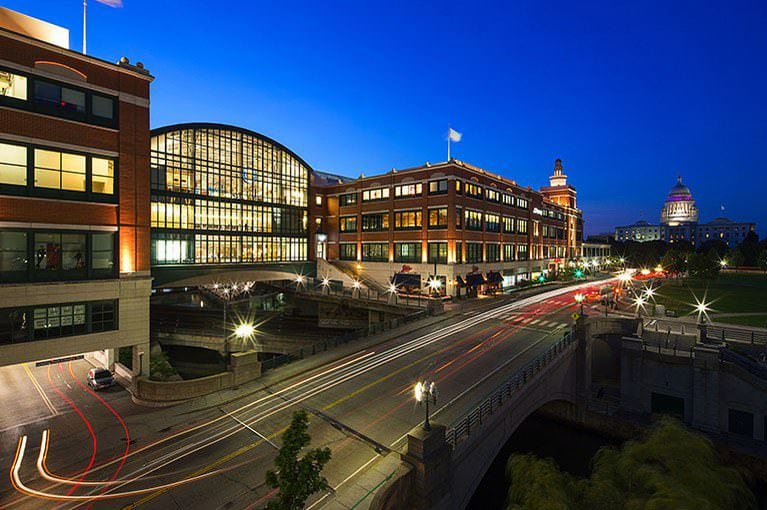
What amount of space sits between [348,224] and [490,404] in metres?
50.4

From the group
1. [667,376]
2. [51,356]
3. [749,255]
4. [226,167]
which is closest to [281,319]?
[226,167]

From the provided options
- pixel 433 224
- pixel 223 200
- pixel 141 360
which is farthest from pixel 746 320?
pixel 223 200

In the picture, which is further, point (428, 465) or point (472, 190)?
point (472, 190)

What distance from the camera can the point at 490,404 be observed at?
16.2 m

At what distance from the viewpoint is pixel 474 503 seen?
19.1 metres

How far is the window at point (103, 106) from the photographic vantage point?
21.9m

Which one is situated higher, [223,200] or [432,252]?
[223,200]

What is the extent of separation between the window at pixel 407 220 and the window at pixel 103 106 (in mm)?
38799

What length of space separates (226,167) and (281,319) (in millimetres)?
24066

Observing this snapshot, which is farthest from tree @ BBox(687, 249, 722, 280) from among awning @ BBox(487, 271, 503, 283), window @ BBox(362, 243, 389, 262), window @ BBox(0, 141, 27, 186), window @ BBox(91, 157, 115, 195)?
window @ BBox(0, 141, 27, 186)

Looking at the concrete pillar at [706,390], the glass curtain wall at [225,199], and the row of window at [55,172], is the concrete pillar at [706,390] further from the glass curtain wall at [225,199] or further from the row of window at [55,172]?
the glass curtain wall at [225,199]

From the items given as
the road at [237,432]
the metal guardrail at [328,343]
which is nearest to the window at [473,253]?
the metal guardrail at [328,343]

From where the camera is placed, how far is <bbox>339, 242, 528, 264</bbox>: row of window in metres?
51.8

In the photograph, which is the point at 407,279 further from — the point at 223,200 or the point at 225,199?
the point at 223,200
